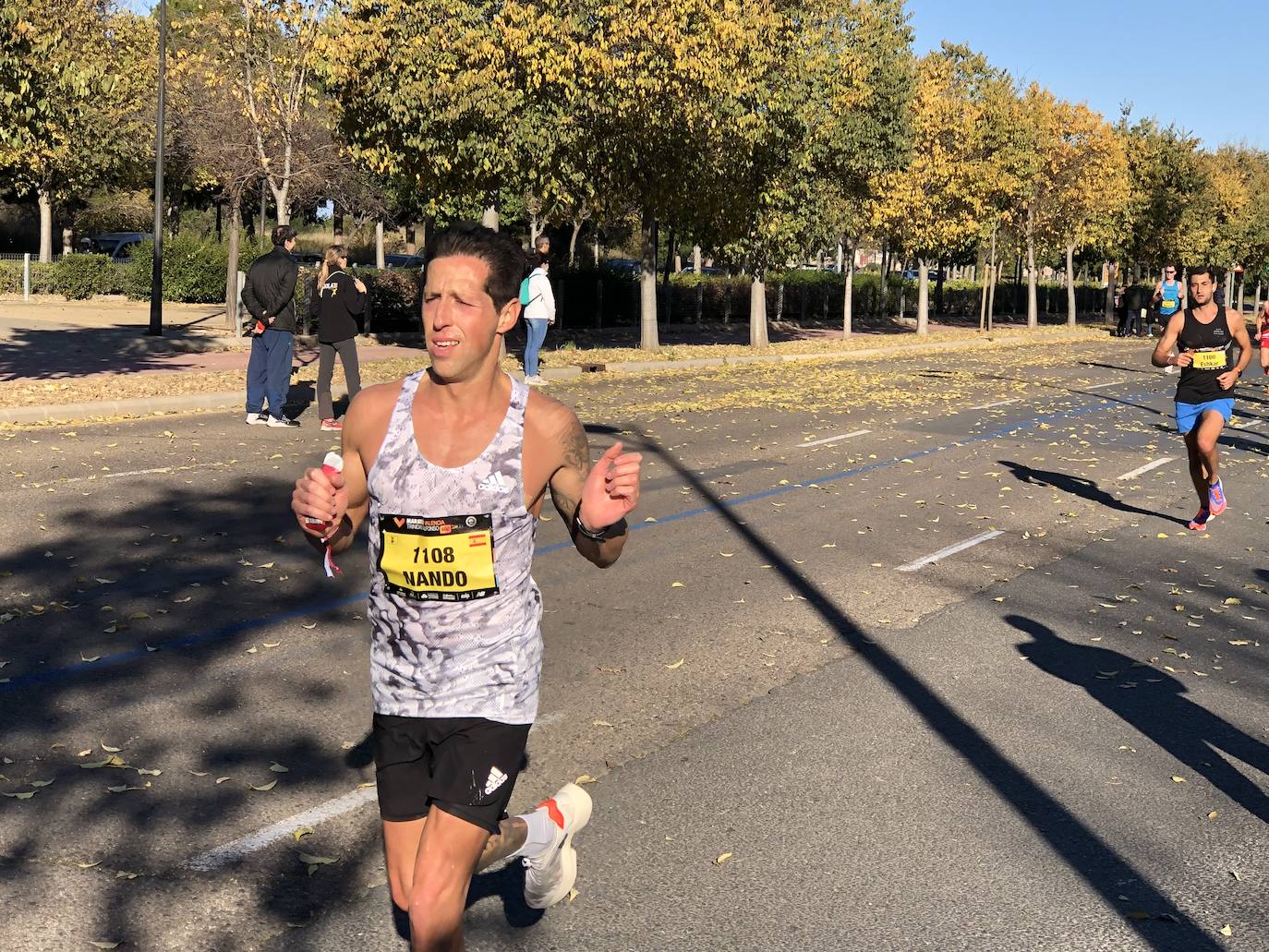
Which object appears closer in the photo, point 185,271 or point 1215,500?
point 1215,500

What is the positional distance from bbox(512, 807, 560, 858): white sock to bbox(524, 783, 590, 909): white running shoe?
15mm

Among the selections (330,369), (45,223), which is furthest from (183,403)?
(45,223)

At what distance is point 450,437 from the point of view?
3.36 m

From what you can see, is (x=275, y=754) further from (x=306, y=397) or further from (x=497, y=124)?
(x=497, y=124)

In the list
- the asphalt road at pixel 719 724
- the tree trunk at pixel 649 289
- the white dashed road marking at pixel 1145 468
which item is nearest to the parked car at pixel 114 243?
the tree trunk at pixel 649 289

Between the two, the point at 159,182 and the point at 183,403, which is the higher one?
the point at 159,182

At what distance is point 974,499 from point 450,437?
9394mm

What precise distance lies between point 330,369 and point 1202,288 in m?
8.97

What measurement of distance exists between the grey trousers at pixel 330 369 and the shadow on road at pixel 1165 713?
915cm

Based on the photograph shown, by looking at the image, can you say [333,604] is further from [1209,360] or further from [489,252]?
[1209,360]

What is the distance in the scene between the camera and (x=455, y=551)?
10.6ft

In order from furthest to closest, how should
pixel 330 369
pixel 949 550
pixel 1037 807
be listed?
pixel 330 369 < pixel 949 550 < pixel 1037 807

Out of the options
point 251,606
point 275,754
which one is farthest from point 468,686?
point 251,606

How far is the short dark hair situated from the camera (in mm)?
3391
